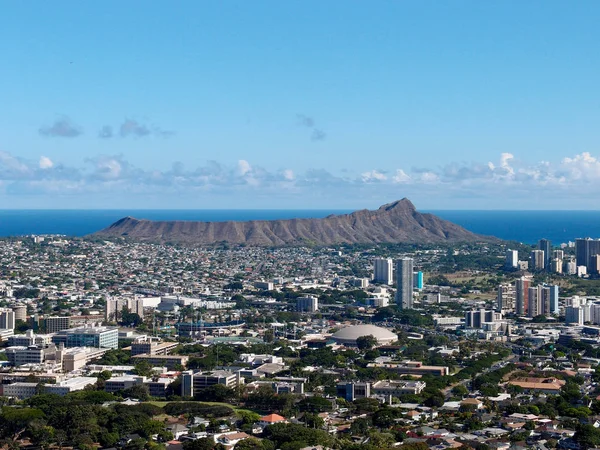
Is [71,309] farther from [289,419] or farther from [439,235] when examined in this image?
[439,235]

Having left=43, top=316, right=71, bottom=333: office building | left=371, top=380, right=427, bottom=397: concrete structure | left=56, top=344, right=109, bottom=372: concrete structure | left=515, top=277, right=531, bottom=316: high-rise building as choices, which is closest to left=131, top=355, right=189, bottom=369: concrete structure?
left=56, top=344, right=109, bottom=372: concrete structure

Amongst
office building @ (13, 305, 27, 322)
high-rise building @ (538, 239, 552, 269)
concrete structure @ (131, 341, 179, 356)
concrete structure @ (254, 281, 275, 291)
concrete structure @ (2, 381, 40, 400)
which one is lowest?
concrete structure @ (2, 381, 40, 400)

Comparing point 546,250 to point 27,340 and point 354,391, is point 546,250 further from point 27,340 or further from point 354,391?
point 354,391

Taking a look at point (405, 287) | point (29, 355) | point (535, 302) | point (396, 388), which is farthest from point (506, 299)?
point (29, 355)

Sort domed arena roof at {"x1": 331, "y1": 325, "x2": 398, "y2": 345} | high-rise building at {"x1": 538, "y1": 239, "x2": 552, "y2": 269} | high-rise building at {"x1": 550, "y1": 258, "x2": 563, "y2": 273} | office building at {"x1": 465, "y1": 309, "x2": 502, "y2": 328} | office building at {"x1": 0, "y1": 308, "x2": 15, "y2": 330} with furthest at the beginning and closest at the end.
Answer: high-rise building at {"x1": 538, "y1": 239, "x2": 552, "y2": 269} → high-rise building at {"x1": 550, "y1": 258, "x2": 563, "y2": 273} → office building at {"x1": 465, "y1": 309, "x2": 502, "y2": 328} → office building at {"x1": 0, "y1": 308, "x2": 15, "y2": 330} → domed arena roof at {"x1": 331, "y1": 325, "x2": 398, "y2": 345}

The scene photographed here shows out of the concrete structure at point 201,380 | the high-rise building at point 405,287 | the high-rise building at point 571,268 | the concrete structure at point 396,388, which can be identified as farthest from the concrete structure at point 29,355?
the high-rise building at point 571,268

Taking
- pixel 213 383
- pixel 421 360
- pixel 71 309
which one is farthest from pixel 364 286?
pixel 213 383

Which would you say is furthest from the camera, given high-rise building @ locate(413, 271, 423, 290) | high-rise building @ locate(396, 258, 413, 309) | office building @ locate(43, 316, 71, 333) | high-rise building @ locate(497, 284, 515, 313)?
high-rise building @ locate(413, 271, 423, 290)

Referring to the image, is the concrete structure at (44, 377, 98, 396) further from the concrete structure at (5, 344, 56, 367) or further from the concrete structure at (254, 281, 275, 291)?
the concrete structure at (254, 281, 275, 291)
